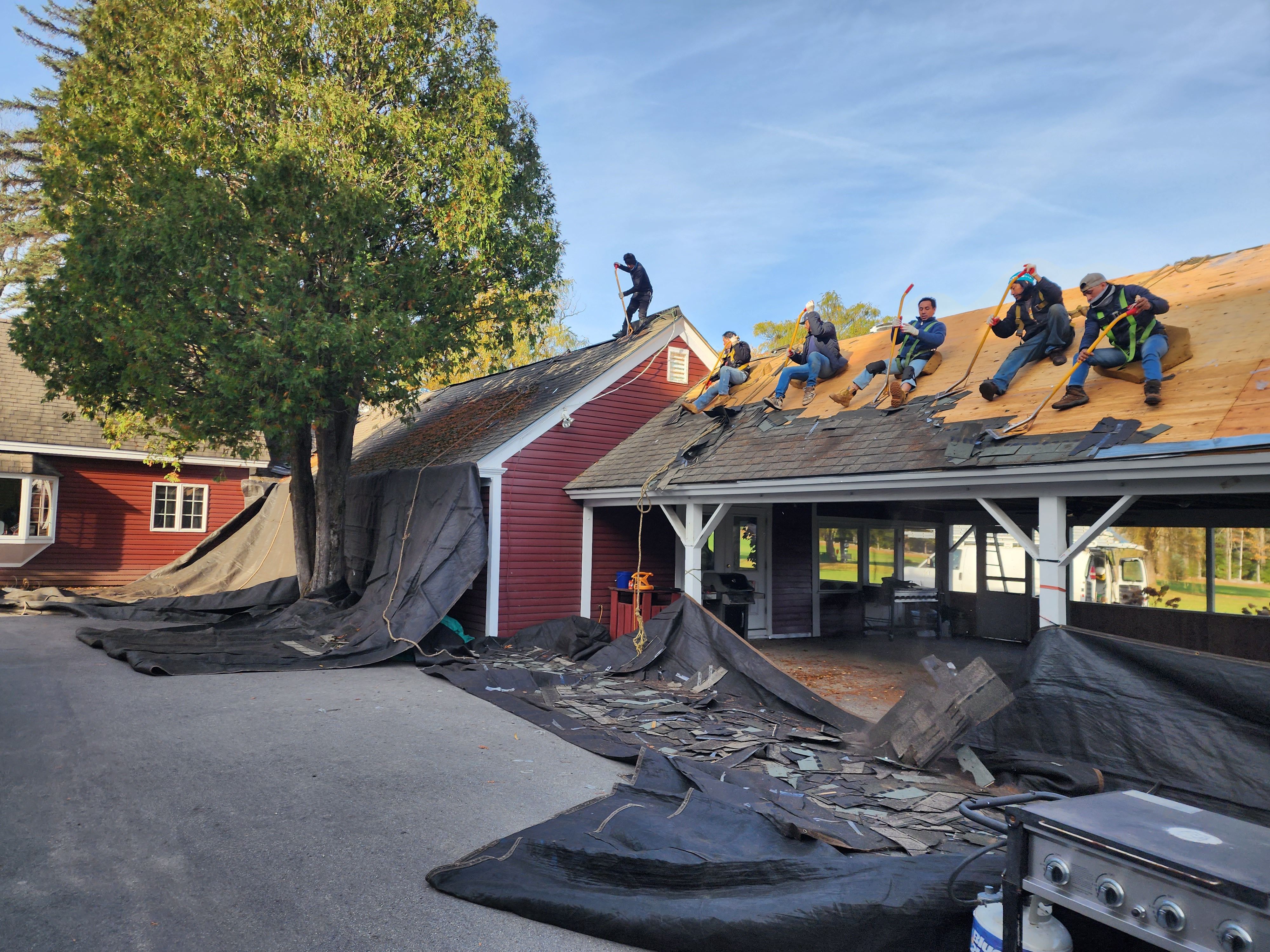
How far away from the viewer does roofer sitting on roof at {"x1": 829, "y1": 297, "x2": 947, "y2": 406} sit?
1025 cm

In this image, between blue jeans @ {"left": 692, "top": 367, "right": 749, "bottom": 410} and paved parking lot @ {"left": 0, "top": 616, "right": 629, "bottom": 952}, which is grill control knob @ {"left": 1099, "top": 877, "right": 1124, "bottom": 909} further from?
blue jeans @ {"left": 692, "top": 367, "right": 749, "bottom": 410}

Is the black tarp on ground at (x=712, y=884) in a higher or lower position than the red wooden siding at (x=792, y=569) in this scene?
lower

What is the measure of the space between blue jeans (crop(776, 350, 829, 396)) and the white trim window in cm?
1598

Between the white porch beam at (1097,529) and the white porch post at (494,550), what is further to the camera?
the white porch post at (494,550)

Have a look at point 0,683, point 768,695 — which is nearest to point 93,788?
point 0,683

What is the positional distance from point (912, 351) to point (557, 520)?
6.44 m

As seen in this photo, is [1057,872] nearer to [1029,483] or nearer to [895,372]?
[1029,483]

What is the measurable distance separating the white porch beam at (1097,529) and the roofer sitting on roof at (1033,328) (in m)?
2.15

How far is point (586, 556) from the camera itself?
13992mm

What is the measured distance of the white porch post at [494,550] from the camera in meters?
12.6

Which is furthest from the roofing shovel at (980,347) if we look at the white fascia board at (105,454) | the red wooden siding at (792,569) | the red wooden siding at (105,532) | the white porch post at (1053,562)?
the red wooden siding at (105,532)

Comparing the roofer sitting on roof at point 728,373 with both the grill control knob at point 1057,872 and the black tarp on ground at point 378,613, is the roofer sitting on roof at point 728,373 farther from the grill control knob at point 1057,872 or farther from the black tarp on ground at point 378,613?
the grill control knob at point 1057,872

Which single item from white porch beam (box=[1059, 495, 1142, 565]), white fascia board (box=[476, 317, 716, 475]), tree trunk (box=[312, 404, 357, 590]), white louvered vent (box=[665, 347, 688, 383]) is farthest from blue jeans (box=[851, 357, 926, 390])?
tree trunk (box=[312, 404, 357, 590])

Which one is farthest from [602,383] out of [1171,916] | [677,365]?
[1171,916]
